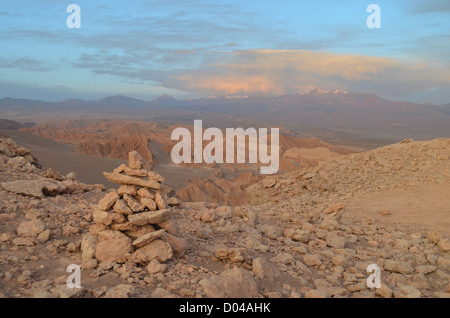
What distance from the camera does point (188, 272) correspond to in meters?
3.51

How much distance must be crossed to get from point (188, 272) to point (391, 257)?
2.90m

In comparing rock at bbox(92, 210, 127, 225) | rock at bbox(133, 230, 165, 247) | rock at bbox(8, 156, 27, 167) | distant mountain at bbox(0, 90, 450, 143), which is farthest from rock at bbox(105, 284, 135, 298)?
distant mountain at bbox(0, 90, 450, 143)

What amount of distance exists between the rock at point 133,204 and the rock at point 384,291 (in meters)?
2.60

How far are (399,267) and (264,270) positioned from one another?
5.91 ft

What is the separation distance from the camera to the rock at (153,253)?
138 inches

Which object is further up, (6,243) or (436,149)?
(436,149)

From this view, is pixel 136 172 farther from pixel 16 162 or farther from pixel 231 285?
pixel 16 162

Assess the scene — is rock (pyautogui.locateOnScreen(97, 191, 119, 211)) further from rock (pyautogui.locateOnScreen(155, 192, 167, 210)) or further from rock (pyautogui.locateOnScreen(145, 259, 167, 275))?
rock (pyautogui.locateOnScreen(145, 259, 167, 275))

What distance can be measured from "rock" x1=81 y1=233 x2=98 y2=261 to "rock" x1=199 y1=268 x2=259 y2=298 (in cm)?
116

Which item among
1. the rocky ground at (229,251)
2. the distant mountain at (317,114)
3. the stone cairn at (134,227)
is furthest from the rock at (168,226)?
the distant mountain at (317,114)

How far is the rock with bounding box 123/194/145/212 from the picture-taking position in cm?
379

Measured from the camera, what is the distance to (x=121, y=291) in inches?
116
